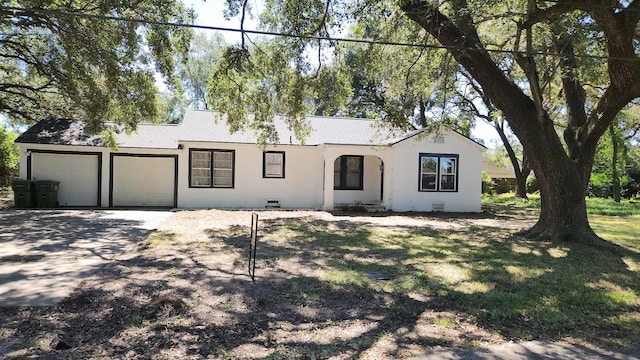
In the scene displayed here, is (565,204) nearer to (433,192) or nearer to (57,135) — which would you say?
(433,192)

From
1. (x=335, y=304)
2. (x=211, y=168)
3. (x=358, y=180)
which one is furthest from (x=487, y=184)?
(x=335, y=304)

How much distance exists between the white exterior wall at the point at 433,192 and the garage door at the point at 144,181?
939 centimetres

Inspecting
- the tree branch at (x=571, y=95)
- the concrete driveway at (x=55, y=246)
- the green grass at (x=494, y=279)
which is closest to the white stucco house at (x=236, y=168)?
the concrete driveway at (x=55, y=246)

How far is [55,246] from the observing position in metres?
9.01

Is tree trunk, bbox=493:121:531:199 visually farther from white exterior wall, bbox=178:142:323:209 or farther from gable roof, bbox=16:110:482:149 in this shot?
white exterior wall, bbox=178:142:323:209

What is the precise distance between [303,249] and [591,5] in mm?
6961

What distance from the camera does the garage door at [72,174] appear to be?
1727 centimetres

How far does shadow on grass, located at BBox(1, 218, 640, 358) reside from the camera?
419 cm

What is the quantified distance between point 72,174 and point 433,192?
1468 cm

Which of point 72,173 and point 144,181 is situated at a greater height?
point 72,173

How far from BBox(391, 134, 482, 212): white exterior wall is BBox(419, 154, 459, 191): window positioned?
17cm

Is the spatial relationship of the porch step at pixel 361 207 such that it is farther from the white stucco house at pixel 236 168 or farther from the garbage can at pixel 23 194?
the garbage can at pixel 23 194

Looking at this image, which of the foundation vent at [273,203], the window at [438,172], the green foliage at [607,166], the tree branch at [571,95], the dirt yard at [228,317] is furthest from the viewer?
the green foliage at [607,166]

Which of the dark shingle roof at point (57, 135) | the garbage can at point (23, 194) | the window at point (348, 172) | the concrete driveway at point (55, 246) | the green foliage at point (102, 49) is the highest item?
the green foliage at point (102, 49)
